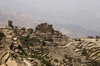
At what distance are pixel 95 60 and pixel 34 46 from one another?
1901cm

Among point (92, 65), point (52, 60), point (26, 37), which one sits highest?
point (26, 37)

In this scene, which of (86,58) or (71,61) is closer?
(71,61)

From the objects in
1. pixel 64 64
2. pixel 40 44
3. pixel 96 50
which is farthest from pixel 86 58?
pixel 40 44

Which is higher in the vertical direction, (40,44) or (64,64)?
(40,44)

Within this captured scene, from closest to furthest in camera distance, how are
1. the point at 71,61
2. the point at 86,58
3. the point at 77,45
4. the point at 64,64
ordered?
the point at 64,64
the point at 71,61
the point at 86,58
the point at 77,45

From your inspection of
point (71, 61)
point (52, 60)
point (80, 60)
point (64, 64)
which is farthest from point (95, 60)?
point (52, 60)

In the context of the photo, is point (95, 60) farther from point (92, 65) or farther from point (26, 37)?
point (26, 37)

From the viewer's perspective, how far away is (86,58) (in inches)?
1475

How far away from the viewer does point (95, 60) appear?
36.0 metres

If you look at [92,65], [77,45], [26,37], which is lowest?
[92,65]

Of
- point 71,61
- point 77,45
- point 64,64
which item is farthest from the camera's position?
point 77,45

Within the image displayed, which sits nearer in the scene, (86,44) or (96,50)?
(96,50)

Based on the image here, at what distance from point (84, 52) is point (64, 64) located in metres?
9.74

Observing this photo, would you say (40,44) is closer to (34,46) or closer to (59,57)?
(34,46)
